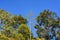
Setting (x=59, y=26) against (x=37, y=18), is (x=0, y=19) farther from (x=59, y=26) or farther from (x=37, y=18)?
(x=59, y=26)

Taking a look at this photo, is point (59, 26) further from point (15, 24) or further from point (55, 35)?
point (15, 24)

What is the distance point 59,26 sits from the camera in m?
30.1

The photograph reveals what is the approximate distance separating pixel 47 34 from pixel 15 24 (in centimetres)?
484

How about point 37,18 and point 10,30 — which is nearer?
point 10,30

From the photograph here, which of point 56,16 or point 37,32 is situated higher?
point 56,16

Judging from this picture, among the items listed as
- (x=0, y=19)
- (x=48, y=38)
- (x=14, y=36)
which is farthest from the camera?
(x=48, y=38)

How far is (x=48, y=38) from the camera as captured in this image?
2948 centimetres

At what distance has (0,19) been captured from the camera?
1087 inches

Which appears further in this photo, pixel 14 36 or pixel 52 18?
pixel 52 18

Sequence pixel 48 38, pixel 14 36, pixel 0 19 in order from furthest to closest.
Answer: pixel 48 38 < pixel 0 19 < pixel 14 36

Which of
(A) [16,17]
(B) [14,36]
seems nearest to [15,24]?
(A) [16,17]

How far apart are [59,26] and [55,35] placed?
1.45 meters

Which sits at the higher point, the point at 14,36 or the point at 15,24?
the point at 15,24

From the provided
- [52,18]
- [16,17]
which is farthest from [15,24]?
[52,18]
